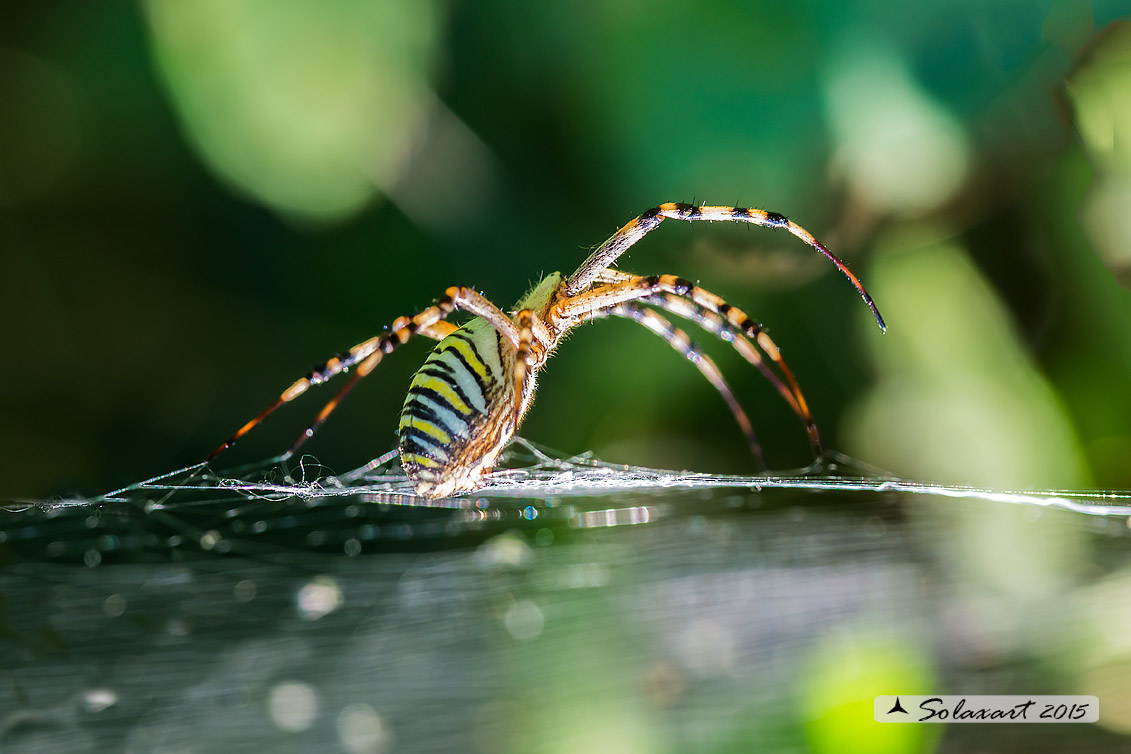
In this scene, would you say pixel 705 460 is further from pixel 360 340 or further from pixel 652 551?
pixel 360 340

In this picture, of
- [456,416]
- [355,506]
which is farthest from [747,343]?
[355,506]

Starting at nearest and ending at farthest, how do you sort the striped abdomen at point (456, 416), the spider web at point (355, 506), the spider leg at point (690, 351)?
the striped abdomen at point (456, 416) < the spider web at point (355, 506) < the spider leg at point (690, 351)

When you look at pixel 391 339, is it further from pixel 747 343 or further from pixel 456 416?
pixel 747 343

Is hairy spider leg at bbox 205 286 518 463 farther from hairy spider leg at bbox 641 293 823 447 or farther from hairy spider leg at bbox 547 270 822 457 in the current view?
hairy spider leg at bbox 641 293 823 447

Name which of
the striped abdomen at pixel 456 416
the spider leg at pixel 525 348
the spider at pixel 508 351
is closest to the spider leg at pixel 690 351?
the spider at pixel 508 351

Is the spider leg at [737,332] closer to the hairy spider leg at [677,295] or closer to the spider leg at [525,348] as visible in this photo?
the hairy spider leg at [677,295]

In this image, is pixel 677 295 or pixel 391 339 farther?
pixel 677 295

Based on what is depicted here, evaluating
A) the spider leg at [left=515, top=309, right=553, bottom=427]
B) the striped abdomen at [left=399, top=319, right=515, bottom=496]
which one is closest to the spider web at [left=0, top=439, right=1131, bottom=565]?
the striped abdomen at [left=399, top=319, right=515, bottom=496]
